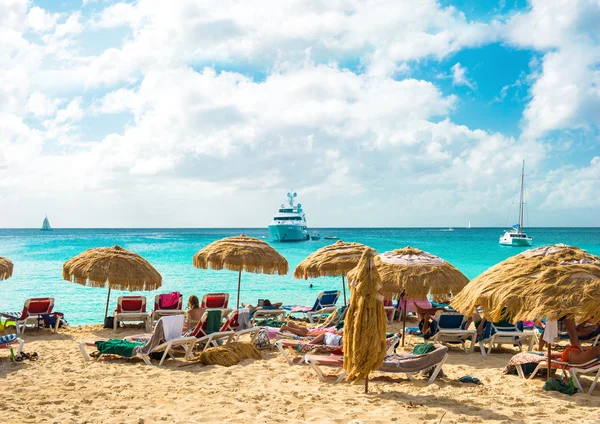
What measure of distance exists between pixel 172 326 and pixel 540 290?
5120mm

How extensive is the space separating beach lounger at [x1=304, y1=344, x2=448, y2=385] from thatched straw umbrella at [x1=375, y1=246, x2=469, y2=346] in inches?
76.2

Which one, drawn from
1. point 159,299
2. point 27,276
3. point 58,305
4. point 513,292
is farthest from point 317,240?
point 513,292

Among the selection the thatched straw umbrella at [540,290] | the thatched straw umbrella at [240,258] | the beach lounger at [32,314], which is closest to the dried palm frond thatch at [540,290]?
the thatched straw umbrella at [540,290]

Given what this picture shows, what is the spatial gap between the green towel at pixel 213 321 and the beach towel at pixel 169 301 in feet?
10.0

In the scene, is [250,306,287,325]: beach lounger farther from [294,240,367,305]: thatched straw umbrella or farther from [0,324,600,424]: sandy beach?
[0,324,600,424]: sandy beach

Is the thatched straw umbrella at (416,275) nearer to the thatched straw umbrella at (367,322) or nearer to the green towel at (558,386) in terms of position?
the green towel at (558,386)

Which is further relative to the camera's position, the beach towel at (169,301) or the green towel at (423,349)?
the beach towel at (169,301)

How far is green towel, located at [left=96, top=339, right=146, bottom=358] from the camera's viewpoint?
7.75 metres

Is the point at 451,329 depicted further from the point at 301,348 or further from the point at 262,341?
the point at 262,341

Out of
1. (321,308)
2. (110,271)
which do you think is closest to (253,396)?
(110,271)

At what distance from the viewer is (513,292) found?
5.89 m

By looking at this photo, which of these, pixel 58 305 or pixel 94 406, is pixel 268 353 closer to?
pixel 94 406

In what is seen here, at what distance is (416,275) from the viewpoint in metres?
8.76

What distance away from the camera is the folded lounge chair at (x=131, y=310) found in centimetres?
1078
